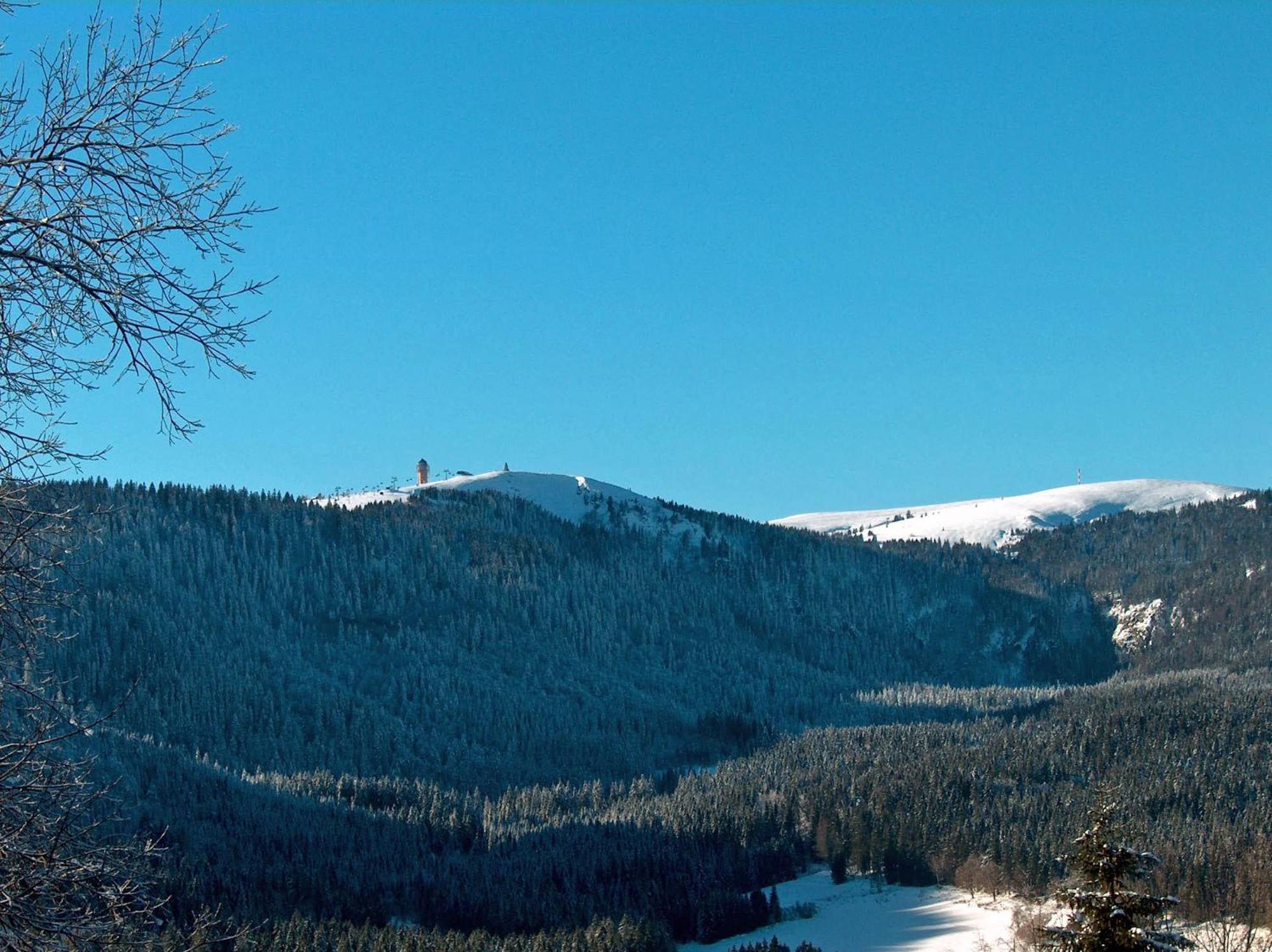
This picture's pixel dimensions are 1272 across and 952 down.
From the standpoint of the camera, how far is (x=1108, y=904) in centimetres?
3566

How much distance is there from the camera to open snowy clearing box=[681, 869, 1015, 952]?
133125mm

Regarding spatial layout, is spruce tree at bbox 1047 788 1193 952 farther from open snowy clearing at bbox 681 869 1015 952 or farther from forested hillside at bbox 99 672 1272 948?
forested hillside at bbox 99 672 1272 948

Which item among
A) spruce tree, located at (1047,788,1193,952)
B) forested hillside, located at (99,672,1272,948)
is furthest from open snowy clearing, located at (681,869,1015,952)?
spruce tree, located at (1047,788,1193,952)

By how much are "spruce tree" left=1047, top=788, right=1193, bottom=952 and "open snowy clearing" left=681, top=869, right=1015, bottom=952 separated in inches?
3528

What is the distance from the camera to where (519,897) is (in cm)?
13975

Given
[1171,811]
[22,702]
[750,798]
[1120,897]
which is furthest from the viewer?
[750,798]

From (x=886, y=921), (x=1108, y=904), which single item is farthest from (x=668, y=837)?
(x=1108, y=904)

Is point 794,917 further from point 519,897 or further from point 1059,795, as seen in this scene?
point 1059,795

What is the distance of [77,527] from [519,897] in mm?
133831

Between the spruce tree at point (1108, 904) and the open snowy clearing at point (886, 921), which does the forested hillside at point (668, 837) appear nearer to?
the open snowy clearing at point (886, 921)

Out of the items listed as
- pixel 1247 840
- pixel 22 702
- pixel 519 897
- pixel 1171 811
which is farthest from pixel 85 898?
pixel 1171 811

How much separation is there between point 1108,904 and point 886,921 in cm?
11512

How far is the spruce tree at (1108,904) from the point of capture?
35.5 metres

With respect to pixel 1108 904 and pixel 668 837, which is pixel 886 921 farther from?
pixel 1108 904
